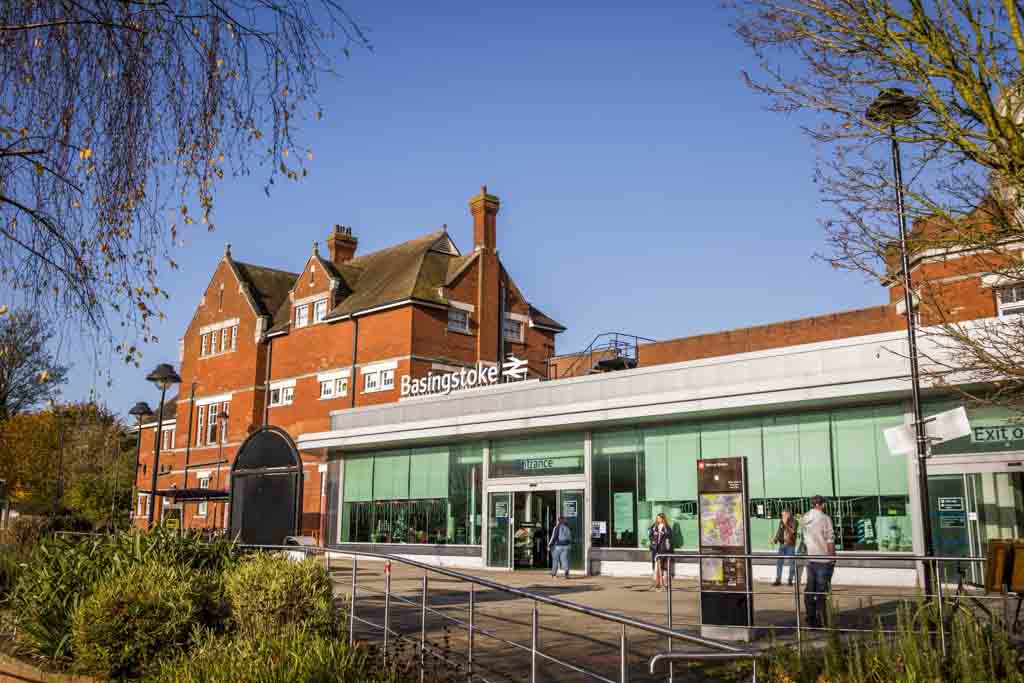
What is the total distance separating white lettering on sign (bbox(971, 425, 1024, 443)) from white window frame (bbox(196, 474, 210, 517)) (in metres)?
40.2

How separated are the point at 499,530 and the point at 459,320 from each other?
606 inches

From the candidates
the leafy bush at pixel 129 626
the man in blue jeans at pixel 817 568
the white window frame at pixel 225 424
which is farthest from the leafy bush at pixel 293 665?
the white window frame at pixel 225 424

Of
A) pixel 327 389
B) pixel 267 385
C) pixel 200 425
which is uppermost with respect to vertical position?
pixel 267 385

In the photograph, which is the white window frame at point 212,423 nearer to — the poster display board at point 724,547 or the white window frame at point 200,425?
the white window frame at point 200,425

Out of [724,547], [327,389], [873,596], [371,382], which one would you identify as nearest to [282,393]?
[327,389]

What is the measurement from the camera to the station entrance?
2744cm

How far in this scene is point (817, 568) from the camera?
1249cm

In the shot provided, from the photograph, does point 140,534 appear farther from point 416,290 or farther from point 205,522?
point 205,522

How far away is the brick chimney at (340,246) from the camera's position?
166 feet

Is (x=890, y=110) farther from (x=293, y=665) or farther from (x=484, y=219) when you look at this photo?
(x=484, y=219)

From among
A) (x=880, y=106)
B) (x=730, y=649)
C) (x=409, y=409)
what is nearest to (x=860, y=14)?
(x=880, y=106)

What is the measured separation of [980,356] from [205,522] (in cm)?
4623

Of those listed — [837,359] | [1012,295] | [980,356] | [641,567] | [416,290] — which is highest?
[416,290]

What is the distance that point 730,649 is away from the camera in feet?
15.8
